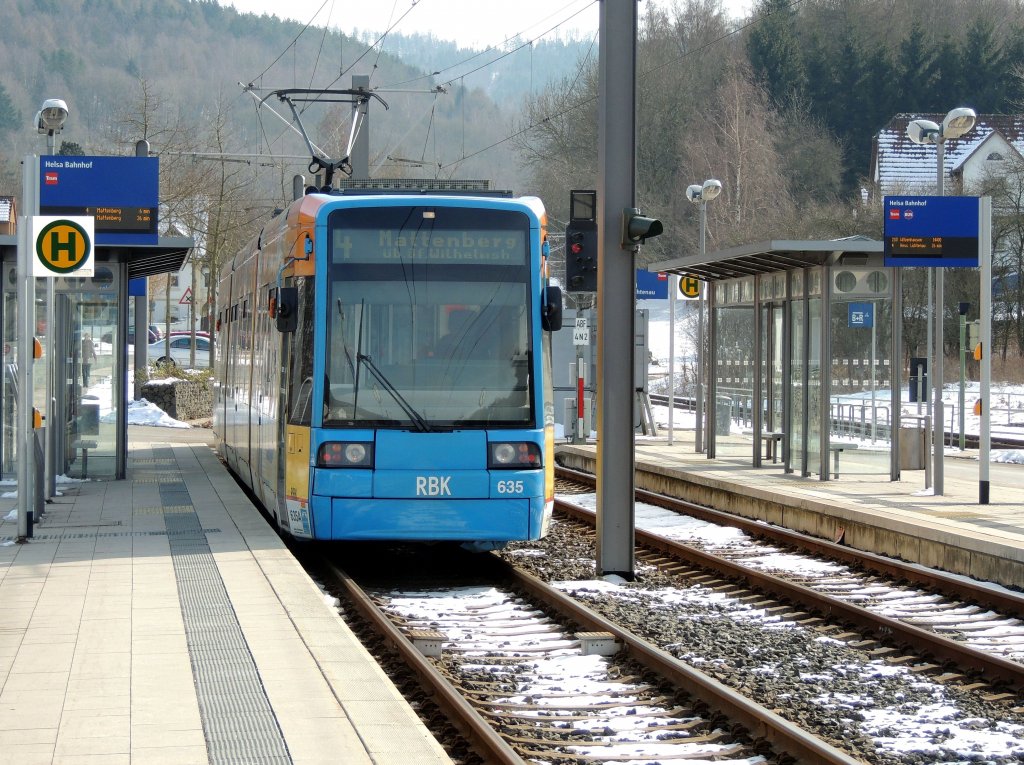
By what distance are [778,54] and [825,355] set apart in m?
56.0

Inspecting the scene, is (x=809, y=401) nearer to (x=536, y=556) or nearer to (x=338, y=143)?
(x=536, y=556)

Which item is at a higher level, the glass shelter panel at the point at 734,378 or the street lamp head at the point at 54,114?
the street lamp head at the point at 54,114

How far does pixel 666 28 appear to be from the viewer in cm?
7581

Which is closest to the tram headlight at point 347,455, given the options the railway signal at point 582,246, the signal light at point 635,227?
the railway signal at point 582,246

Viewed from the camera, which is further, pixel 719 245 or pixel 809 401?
pixel 719 245

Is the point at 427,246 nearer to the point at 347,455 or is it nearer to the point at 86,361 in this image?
the point at 347,455

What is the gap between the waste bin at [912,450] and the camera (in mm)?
17844

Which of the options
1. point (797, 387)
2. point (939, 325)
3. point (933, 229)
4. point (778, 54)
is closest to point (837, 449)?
point (797, 387)

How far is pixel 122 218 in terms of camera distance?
17922mm

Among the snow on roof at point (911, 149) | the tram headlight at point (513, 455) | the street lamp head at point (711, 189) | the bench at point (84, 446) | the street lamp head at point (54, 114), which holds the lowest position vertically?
the bench at point (84, 446)

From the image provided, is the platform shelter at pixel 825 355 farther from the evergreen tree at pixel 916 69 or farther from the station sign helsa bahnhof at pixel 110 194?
the evergreen tree at pixel 916 69

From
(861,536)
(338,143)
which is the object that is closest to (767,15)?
(338,143)

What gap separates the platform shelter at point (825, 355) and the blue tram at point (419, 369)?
6249mm

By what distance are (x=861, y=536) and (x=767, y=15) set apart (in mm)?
56750
